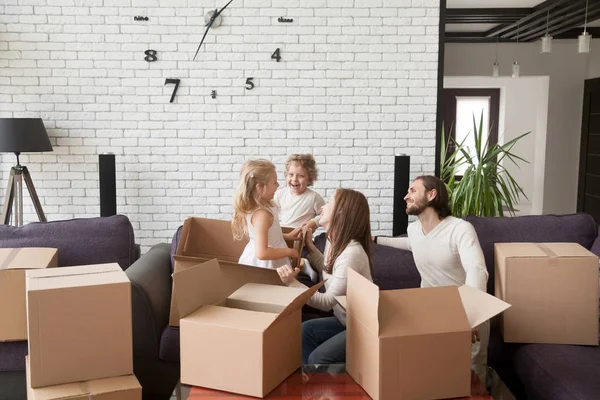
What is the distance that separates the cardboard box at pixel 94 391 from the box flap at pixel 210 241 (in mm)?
1021

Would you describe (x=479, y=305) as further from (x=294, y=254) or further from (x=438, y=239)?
(x=294, y=254)

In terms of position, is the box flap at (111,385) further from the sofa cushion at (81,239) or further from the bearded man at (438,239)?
the bearded man at (438,239)

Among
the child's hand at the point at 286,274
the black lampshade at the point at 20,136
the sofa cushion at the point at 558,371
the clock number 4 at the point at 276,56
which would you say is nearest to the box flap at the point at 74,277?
→ the child's hand at the point at 286,274

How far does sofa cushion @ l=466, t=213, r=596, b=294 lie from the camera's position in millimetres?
2836

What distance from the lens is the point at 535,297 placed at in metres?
2.20

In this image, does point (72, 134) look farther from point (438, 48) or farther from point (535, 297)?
point (535, 297)

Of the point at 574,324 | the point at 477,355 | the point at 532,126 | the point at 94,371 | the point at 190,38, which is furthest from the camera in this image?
the point at 532,126

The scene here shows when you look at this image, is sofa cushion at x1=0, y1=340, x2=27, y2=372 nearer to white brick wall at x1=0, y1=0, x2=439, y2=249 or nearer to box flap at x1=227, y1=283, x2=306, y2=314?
box flap at x1=227, y1=283, x2=306, y2=314

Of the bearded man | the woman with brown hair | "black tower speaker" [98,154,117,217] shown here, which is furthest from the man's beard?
"black tower speaker" [98,154,117,217]

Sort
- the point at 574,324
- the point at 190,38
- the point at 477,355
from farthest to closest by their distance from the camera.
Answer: the point at 190,38 < the point at 574,324 < the point at 477,355

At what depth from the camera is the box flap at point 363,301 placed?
159cm

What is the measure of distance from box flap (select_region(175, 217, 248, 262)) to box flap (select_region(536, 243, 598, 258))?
51.2 inches

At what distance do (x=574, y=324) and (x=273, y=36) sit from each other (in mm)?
3034

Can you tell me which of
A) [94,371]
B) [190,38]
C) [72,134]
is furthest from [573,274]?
[72,134]
